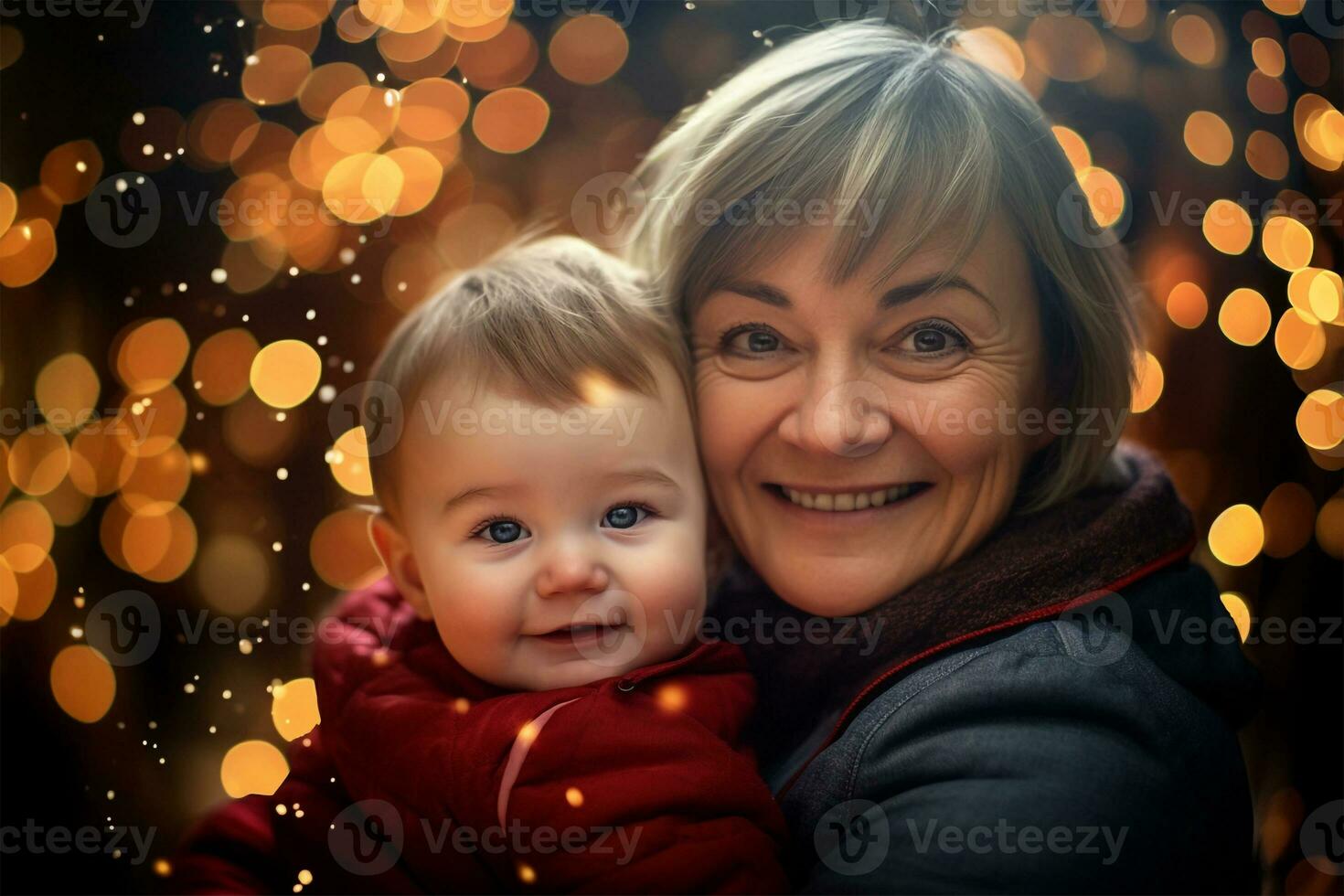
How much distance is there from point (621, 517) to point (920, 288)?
0.42m

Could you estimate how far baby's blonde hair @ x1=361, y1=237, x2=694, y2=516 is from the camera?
3.86ft

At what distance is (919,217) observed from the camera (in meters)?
1.19

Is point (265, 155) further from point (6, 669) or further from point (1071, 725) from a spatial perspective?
point (1071, 725)

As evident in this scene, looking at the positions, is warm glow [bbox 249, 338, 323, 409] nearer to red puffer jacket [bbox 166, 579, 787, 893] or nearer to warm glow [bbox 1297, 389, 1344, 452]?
red puffer jacket [bbox 166, 579, 787, 893]

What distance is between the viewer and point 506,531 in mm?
1187

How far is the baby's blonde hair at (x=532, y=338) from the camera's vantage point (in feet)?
3.86

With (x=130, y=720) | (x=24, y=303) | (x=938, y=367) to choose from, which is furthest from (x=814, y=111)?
(x=130, y=720)

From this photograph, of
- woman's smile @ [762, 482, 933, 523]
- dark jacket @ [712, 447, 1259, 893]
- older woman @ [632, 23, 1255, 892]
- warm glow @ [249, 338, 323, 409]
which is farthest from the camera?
warm glow @ [249, 338, 323, 409]

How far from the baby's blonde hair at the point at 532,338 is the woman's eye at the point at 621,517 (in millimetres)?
127

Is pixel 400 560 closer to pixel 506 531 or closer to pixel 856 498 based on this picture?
pixel 506 531

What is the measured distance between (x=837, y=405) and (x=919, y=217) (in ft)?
0.74

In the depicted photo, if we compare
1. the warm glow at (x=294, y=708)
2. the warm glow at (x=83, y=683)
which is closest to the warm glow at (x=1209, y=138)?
the warm glow at (x=294, y=708)

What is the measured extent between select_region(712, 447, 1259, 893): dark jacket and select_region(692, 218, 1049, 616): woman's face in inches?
2.5

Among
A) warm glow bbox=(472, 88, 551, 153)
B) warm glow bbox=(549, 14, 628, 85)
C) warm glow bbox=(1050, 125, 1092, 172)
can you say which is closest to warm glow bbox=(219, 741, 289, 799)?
warm glow bbox=(472, 88, 551, 153)
